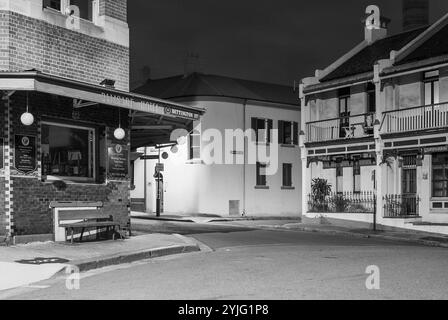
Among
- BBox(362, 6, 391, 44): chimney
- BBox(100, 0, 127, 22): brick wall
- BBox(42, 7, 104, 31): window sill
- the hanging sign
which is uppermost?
BBox(362, 6, 391, 44): chimney

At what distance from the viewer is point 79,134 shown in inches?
622

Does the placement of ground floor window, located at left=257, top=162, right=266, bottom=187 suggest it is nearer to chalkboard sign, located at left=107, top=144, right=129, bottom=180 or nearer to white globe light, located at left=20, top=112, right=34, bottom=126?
chalkboard sign, located at left=107, top=144, right=129, bottom=180

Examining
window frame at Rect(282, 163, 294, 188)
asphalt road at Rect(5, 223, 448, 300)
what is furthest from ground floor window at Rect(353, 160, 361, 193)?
asphalt road at Rect(5, 223, 448, 300)

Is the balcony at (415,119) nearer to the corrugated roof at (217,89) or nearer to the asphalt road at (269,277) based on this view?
the asphalt road at (269,277)

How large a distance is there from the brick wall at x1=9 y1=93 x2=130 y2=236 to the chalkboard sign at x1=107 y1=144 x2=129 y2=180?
174 mm

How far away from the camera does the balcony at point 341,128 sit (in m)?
27.5

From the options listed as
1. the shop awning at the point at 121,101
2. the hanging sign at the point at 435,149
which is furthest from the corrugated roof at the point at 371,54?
the shop awning at the point at 121,101

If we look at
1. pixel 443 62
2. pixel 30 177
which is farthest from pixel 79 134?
pixel 443 62

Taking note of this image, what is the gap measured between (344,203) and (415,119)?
490 cm

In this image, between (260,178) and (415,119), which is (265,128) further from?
(415,119)

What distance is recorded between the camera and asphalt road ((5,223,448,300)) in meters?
8.52

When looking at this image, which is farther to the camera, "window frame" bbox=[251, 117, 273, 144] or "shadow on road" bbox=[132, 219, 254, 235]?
"window frame" bbox=[251, 117, 273, 144]

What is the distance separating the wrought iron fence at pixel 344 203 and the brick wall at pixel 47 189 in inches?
528

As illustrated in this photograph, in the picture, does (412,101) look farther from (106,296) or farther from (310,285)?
(106,296)
